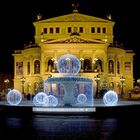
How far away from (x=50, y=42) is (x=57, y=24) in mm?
6858

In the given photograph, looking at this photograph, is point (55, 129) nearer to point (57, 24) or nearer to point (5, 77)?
point (57, 24)

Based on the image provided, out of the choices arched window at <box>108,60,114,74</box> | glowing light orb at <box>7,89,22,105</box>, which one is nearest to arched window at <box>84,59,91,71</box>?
arched window at <box>108,60,114,74</box>

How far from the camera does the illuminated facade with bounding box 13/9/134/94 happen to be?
6625cm

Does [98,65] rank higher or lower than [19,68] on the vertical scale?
higher

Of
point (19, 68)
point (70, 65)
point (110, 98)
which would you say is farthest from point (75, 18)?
point (70, 65)

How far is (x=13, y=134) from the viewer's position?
17.8 meters

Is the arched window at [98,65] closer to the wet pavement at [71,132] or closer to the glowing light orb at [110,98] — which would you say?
the glowing light orb at [110,98]

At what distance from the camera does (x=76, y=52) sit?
6619cm

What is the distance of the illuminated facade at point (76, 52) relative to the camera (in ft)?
217

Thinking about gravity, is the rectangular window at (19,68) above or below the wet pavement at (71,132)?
above

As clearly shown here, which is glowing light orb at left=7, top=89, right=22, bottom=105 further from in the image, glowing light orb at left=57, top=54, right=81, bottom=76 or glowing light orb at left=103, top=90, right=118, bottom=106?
glowing light orb at left=103, top=90, right=118, bottom=106

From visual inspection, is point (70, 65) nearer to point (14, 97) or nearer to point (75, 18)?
point (14, 97)

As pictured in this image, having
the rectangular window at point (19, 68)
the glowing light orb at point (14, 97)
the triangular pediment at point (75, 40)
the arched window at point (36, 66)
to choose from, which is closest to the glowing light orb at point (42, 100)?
the glowing light orb at point (14, 97)

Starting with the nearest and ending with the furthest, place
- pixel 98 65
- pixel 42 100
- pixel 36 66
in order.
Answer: pixel 42 100
pixel 98 65
pixel 36 66
